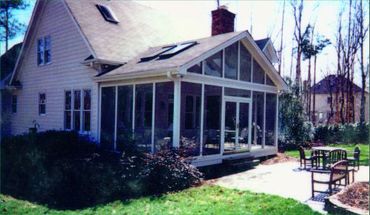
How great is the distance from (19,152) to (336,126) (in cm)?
2200

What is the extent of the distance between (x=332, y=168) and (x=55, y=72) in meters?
12.9

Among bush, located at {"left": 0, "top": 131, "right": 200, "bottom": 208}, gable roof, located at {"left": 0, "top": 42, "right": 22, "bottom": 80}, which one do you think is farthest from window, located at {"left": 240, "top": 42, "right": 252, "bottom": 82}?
gable roof, located at {"left": 0, "top": 42, "right": 22, "bottom": 80}

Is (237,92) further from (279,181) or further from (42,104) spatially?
(42,104)

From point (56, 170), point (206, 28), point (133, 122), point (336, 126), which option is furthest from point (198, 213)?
point (336, 126)

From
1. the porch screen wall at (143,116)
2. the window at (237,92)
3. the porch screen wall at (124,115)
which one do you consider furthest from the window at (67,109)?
the window at (237,92)

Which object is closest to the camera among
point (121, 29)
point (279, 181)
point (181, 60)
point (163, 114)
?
point (279, 181)

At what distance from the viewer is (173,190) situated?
895cm

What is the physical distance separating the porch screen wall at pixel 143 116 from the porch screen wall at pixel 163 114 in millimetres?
277

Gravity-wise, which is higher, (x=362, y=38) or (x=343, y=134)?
(x=362, y=38)

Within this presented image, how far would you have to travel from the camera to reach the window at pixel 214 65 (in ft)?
38.3

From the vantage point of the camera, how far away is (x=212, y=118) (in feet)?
40.1

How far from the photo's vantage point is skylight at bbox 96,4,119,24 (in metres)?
15.8

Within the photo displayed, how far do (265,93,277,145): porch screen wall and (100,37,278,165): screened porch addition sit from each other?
357mm

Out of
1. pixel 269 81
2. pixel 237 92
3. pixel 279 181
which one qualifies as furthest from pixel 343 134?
pixel 279 181
